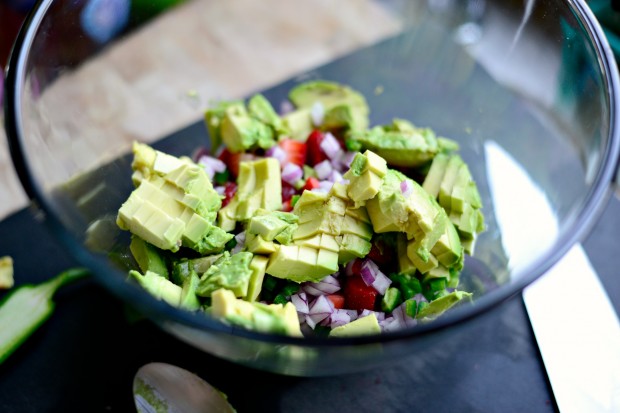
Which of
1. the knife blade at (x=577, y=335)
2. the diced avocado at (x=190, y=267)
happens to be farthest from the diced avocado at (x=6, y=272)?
the knife blade at (x=577, y=335)

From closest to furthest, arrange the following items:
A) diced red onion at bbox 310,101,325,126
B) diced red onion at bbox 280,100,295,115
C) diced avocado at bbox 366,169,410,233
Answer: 1. diced avocado at bbox 366,169,410,233
2. diced red onion at bbox 310,101,325,126
3. diced red onion at bbox 280,100,295,115

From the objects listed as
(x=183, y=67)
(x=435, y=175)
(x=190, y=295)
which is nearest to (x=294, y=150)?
(x=435, y=175)

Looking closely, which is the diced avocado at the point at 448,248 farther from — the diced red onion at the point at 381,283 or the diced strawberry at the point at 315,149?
the diced strawberry at the point at 315,149

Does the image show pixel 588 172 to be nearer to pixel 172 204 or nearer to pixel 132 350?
pixel 172 204

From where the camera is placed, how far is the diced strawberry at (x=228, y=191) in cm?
100

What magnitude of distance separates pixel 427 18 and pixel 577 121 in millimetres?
412

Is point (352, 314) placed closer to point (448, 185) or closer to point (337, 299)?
point (337, 299)

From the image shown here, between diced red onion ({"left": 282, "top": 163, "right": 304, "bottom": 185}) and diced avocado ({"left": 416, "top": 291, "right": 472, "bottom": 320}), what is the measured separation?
30cm

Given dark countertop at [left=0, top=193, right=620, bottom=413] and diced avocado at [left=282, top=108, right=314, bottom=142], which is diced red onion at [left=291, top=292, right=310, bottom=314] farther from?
diced avocado at [left=282, top=108, right=314, bottom=142]

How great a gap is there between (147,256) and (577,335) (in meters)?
0.68

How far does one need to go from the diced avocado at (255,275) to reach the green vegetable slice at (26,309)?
0.40m

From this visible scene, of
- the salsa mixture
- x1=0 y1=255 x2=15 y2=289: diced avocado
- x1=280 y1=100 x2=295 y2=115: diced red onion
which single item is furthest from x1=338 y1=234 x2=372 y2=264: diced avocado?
x1=0 y1=255 x2=15 y2=289: diced avocado

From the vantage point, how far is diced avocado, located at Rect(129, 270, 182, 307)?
79 centimetres

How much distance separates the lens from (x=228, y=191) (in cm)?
103
